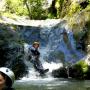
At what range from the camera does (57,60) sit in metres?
20.0

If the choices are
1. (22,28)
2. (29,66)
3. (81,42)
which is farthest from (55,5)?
(29,66)

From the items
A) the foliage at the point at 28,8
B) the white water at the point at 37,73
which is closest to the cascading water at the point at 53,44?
the white water at the point at 37,73

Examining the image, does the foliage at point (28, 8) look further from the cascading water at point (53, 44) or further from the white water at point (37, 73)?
the white water at point (37, 73)

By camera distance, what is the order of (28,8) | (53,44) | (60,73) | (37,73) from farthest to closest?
(28,8)
(53,44)
(37,73)
(60,73)

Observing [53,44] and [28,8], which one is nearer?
[53,44]

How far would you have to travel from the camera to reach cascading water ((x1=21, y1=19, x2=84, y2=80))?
64.8ft

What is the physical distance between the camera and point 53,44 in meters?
22.9

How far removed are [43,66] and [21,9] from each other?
82.2ft

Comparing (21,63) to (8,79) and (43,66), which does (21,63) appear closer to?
(43,66)

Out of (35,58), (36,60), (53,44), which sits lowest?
(36,60)

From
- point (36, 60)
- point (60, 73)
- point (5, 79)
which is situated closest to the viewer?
point (5, 79)

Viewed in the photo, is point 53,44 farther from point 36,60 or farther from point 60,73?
point 60,73

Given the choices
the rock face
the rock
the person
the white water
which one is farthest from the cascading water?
the person

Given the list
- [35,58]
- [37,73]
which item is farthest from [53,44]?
[37,73]
